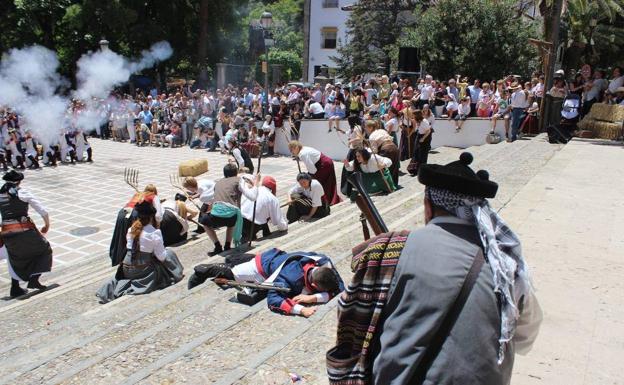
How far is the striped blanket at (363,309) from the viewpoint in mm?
2131

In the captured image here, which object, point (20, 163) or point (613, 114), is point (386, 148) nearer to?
point (613, 114)

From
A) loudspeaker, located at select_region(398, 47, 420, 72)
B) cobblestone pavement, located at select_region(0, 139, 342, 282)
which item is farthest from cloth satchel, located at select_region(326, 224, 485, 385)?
loudspeaker, located at select_region(398, 47, 420, 72)

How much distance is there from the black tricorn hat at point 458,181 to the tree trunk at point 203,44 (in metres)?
31.2

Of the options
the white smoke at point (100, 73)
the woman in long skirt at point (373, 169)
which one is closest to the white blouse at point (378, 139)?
the woman in long skirt at point (373, 169)

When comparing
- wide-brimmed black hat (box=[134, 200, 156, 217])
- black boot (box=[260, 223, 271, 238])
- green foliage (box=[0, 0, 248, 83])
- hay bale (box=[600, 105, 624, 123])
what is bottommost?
black boot (box=[260, 223, 271, 238])

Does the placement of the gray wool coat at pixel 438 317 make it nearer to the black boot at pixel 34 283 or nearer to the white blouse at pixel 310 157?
the black boot at pixel 34 283

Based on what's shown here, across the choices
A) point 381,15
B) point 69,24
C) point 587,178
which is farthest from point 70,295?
point 381,15

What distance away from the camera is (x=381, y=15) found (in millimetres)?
33656

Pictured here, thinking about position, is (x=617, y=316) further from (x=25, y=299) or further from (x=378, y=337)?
(x=25, y=299)

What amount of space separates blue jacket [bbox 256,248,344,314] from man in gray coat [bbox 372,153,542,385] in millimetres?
2685

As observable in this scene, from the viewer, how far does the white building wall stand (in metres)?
40.4

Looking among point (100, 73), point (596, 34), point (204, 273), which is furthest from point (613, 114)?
point (100, 73)

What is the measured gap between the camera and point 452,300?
77.5 inches

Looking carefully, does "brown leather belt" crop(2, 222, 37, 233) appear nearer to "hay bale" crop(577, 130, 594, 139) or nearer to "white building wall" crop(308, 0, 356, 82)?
"hay bale" crop(577, 130, 594, 139)
